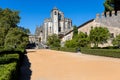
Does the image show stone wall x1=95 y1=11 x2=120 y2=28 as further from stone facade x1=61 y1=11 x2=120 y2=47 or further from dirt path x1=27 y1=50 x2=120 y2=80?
dirt path x1=27 y1=50 x2=120 y2=80

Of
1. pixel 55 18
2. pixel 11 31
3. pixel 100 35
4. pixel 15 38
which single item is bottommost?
pixel 15 38

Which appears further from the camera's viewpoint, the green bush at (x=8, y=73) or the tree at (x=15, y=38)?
the tree at (x=15, y=38)

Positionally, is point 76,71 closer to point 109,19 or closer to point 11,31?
point 11,31

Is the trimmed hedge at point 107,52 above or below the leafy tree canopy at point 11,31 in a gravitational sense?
below

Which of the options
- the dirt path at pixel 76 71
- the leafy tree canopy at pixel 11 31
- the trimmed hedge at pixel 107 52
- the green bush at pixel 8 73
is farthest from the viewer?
the leafy tree canopy at pixel 11 31

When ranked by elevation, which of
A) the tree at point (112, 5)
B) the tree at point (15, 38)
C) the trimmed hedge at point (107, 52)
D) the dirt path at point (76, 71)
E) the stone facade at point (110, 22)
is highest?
the tree at point (112, 5)

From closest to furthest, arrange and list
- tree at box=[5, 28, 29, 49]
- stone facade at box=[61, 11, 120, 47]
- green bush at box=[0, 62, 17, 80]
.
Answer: green bush at box=[0, 62, 17, 80], tree at box=[5, 28, 29, 49], stone facade at box=[61, 11, 120, 47]

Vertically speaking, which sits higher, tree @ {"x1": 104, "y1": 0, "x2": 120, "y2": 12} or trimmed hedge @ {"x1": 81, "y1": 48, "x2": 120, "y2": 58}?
tree @ {"x1": 104, "y1": 0, "x2": 120, "y2": 12}

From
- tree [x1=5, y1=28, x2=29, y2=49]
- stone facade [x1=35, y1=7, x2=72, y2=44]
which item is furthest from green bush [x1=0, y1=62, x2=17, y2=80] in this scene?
stone facade [x1=35, y1=7, x2=72, y2=44]

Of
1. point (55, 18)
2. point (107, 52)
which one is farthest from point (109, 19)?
point (55, 18)

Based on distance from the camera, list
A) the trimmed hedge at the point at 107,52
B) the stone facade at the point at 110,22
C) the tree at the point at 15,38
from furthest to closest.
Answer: the stone facade at the point at 110,22 → the tree at the point at 15,38 → the trimmed hedge at the point at 107,52

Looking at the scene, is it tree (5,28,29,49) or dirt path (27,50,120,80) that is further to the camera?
tree (5,28,29,49)

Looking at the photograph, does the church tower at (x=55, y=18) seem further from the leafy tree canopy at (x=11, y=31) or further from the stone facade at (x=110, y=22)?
the leafy tree canopy at (x=11, y=31)

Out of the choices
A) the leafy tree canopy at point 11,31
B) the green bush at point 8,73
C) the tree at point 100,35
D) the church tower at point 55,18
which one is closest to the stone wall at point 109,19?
the tree at point 100,35
